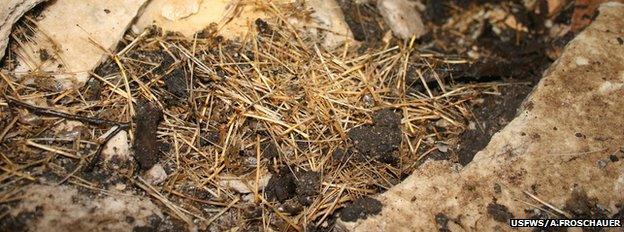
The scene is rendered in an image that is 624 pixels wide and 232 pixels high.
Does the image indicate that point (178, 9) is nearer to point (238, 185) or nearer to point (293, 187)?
point (238, 185)

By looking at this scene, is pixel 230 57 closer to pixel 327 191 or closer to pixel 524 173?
pixel 327 191

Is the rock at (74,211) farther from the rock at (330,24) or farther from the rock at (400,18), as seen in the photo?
the rock at (400,18)

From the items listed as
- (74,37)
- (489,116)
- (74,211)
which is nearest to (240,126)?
(74,211)

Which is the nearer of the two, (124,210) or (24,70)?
(124,210)

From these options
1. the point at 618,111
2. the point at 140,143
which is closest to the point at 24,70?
the point at 140,143

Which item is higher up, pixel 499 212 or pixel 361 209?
pixel 361 209

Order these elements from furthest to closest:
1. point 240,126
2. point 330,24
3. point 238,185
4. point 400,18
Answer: point 400,18 → point 330,24 → point 240,126 → point 238,185
